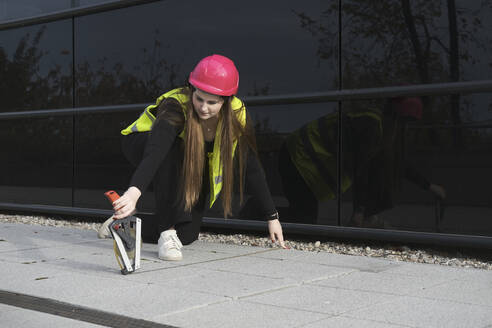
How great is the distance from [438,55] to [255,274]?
6.85 ft

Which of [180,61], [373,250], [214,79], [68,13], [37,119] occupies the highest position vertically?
[68,13]

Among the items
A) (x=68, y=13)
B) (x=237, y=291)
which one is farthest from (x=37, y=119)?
(x=237, y=291)

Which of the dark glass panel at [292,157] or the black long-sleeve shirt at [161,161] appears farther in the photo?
the dark glass panel at [292,157]

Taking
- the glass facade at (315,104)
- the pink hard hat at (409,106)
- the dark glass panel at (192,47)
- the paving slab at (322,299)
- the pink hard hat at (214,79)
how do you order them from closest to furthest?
the paving slab at (322,299)
the pink hard hat at (214,79)
the glass facade at (315,104)
the pink hard hat at (409,106)
the dark glass panel at (192,47)

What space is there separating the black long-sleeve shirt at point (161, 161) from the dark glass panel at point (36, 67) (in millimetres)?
3158

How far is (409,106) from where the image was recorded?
465cm

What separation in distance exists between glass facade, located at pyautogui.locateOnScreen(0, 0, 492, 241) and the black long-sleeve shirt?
3.44 ft

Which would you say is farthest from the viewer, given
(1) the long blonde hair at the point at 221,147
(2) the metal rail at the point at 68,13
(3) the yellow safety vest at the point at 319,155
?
(2) the metal rail at the point at 68,13

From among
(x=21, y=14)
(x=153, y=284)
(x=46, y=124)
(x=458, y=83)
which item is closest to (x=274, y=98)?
(x=458, y=83)

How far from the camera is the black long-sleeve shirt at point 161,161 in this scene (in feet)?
11.4

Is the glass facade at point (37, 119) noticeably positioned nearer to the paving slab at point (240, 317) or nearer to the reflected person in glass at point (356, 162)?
the reflected person in glass at point (356, 162)

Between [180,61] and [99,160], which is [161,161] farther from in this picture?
[99,160]

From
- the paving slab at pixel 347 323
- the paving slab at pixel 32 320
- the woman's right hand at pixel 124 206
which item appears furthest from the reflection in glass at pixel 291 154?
the paving slab at pixel 32 320

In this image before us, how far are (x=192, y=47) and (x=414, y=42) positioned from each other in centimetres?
210
